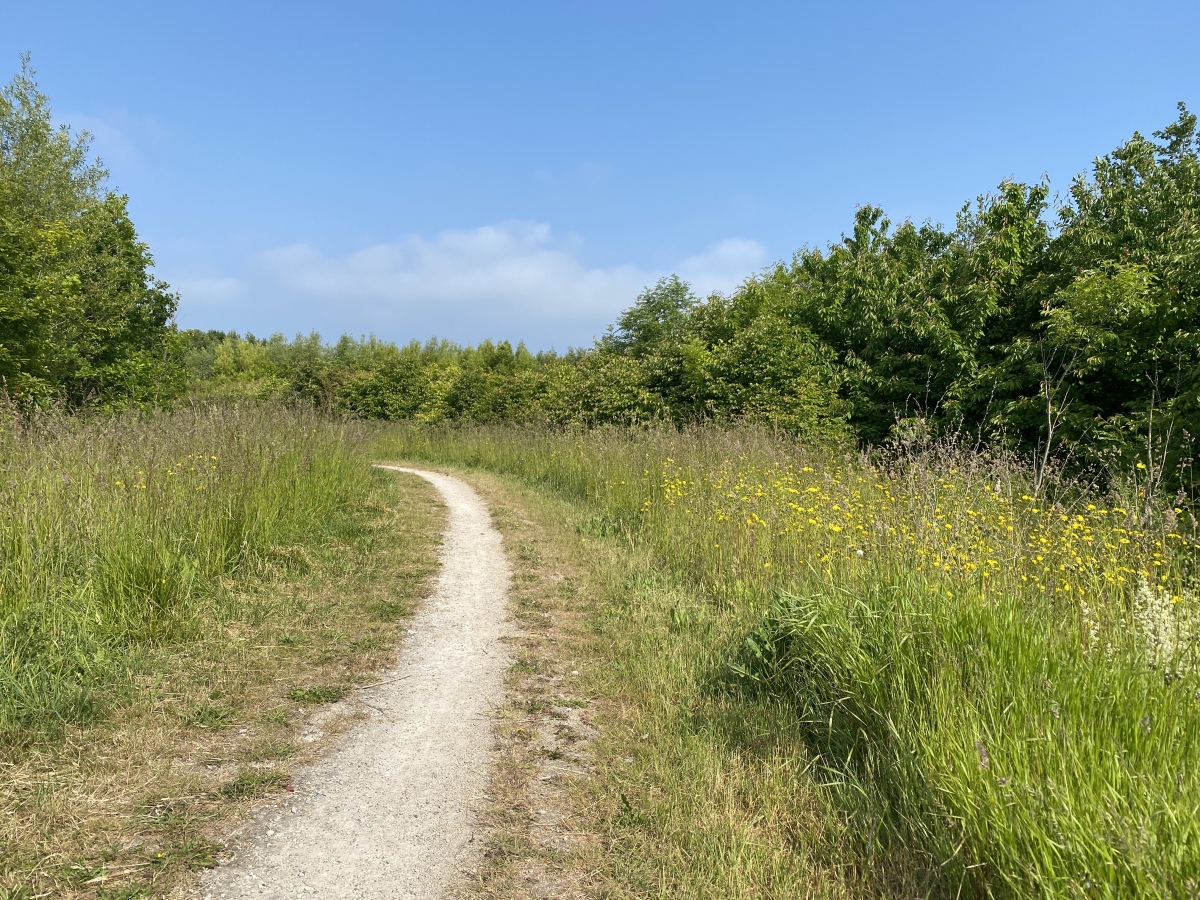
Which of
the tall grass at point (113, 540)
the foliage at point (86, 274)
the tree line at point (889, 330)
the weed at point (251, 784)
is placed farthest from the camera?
the foliage at point (86, 274)

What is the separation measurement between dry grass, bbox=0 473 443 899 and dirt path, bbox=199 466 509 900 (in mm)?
199

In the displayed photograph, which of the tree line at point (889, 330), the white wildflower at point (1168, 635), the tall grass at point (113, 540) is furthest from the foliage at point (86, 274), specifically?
the white wildflower at point (1168, 635)

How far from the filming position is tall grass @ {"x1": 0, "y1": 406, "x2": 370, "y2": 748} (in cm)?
382

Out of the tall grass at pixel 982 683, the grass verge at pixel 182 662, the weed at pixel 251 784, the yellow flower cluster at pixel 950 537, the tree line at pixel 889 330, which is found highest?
the tree line at pixel 889 330

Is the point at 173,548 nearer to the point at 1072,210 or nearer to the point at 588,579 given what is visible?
the point at 588,579

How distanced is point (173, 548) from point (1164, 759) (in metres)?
6.58

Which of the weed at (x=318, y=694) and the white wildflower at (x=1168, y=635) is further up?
the white wildflower at (x=1168, y=635)

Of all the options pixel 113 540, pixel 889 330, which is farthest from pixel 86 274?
pixel 889 330

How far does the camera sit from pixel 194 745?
344cm

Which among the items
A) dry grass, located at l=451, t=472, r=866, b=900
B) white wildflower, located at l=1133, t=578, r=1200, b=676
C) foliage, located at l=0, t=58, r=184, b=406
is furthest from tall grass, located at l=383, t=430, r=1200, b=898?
foliage, located at l=0, t=58, r=184, b=406

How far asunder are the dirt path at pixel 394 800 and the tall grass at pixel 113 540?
5.14 ft

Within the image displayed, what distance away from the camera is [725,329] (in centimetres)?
2031

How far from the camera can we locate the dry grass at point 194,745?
2531 millimetres

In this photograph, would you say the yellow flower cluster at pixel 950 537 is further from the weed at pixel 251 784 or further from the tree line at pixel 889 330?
the weed at pixel 251 784
